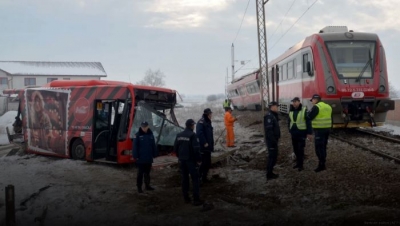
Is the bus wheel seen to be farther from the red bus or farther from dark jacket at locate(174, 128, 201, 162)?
dark jacket at locate(174, 128, 201, 162)

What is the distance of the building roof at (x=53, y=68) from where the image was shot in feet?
207

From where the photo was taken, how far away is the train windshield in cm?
1373

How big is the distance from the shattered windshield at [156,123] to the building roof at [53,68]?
54.6 meters

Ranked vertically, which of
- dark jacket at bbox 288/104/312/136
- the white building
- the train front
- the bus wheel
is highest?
the white building

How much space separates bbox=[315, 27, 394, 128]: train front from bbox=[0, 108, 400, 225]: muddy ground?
2420mm

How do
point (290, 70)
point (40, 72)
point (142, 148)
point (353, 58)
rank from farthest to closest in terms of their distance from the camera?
1. point (40, 72)
2. point (290, 70)
3. point (353, 58)
4. point (142, 148)

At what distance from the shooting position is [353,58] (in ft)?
45.8

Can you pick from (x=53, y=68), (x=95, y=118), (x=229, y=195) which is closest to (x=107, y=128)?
(x=95, y=118)

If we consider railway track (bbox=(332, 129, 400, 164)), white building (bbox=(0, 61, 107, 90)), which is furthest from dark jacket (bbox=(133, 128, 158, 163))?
white building (bbox=(0, 61, 107, 90))

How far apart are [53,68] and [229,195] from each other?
62701 millimetres

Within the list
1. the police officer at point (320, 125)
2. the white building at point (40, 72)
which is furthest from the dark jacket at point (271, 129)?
the white building at point (40, 72)

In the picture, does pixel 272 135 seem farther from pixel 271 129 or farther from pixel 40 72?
pixel 40 72

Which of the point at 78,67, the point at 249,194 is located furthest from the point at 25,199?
the point at 78,67

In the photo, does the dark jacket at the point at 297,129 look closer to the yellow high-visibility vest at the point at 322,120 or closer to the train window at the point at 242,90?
the yellow high-visibility vest at the point at 322,120
